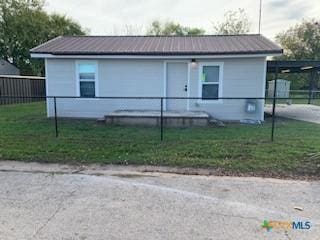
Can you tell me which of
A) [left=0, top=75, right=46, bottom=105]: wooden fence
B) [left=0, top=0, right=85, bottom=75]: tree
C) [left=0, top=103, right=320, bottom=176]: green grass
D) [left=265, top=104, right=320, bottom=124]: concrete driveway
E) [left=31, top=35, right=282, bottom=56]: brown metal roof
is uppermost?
[left=0, top=0, right=85, bottom=75]: tree

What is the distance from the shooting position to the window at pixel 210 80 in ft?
34.1

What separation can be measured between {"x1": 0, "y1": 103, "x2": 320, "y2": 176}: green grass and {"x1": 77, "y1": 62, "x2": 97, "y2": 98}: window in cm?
248

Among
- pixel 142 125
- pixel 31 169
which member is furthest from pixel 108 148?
pixel 142 125

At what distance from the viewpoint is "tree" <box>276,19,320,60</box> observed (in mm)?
35719

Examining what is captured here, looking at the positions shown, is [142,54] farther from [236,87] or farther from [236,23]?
[236,23]

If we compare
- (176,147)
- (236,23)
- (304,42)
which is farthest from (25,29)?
(304,42)

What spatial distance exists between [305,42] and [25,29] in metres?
35.2

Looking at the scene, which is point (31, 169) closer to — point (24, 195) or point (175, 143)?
point (24, 195)

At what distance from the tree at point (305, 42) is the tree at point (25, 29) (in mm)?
29660

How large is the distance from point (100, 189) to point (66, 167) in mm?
1412

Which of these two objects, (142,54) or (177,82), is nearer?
(142,54)

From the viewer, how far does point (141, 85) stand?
10.7 meters

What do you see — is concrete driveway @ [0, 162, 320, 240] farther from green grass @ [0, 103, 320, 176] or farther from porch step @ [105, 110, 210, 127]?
porch step @ [105, 110, 210, 127]

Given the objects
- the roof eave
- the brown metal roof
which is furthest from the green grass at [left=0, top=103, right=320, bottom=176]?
the brown metal roof
